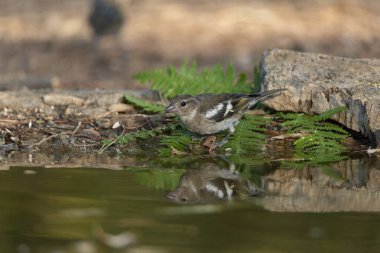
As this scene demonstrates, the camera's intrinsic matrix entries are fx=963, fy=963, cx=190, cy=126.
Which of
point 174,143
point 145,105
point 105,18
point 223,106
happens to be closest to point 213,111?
point 223,106

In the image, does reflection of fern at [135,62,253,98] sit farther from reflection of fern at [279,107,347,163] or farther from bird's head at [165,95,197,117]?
reflection of fern at [279,107,347,163]

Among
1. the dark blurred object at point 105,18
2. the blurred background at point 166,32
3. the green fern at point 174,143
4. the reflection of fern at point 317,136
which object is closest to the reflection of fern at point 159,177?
the green fern at point 174,143

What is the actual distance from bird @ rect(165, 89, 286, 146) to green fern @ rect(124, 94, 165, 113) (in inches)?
14.7

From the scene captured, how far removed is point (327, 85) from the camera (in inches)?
361

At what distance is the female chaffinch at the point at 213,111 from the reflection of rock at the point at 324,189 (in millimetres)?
1386

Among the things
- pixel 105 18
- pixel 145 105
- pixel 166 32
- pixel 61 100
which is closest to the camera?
pixel 145 105

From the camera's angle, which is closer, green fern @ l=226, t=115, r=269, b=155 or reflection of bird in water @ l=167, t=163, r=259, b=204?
reflection of bird in water @ l=167, t=163, r=259, b=204

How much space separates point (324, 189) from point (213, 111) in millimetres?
2471

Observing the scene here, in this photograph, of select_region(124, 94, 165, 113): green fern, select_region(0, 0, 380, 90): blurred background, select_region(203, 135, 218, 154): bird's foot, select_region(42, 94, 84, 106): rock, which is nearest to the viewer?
select_region(203, 135, 218, 154): bird's foot

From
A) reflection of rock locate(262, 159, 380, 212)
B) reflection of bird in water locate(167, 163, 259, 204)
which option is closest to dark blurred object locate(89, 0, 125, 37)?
reflection of rock locate(262, 159, 380, 212)

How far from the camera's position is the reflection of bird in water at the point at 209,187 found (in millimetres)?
6598

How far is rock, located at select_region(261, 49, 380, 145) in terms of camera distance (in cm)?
880

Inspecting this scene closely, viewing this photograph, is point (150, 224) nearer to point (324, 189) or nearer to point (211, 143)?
point (324, 189)

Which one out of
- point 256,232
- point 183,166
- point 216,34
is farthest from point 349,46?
point 256,232
